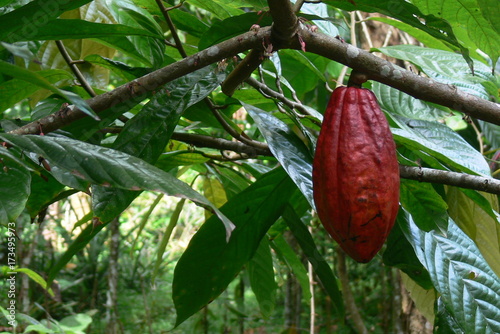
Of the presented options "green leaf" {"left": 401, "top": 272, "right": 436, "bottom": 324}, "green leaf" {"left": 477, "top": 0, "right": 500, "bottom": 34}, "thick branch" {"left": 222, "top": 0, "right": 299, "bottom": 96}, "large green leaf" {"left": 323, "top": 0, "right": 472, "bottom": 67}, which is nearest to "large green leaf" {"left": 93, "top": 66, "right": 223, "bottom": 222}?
"thick branch" {"left": 222, "top": 0, "right": 299, "bottom": 96}

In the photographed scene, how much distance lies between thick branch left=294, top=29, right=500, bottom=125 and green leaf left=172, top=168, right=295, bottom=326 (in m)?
0.34

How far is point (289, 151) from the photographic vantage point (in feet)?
2.38

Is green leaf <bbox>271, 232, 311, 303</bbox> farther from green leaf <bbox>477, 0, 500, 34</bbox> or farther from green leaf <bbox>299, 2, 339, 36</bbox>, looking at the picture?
green leaf <bbox>477, 0, 500, 34</bbox>

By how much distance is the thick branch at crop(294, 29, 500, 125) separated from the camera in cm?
56

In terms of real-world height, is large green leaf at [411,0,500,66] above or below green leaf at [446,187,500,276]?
above

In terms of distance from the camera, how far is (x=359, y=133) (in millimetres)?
578

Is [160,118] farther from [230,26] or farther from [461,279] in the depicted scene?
[461,279]

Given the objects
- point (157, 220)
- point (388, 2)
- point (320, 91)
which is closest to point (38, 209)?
point (388, 2)

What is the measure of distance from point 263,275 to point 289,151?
0.50 meters

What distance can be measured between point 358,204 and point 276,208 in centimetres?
36

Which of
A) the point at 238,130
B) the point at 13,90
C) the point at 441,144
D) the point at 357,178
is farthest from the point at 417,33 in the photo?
the point at 13,90

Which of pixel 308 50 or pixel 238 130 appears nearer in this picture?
pixel 308 50

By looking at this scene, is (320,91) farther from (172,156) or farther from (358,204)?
Result: (358,204)

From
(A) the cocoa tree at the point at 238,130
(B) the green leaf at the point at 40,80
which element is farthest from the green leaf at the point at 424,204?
(B) the green leaf at the point at 40,80
